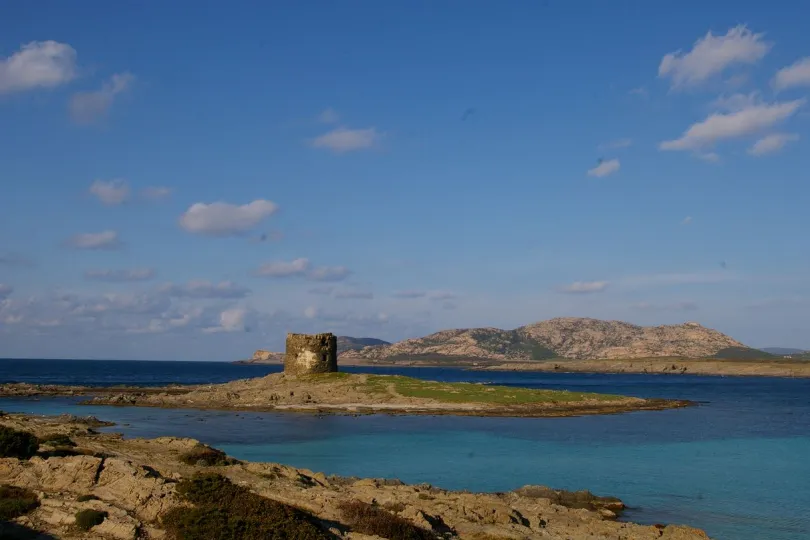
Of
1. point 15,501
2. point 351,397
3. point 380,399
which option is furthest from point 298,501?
point 351,397

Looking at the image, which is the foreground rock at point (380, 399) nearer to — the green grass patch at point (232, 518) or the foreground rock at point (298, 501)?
the foreground rock at point (298, 501)

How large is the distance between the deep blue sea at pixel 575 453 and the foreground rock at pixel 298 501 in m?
3.07

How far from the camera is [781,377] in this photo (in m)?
200

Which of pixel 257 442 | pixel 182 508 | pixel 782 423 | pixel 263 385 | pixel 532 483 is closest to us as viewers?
pixel 182 508

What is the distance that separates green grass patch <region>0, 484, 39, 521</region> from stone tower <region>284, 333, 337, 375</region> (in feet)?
172

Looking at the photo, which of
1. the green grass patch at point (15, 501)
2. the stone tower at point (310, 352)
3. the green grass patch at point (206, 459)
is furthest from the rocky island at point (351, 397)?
the green grass patch at point (15, 501)

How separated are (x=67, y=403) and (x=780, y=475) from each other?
60048mm

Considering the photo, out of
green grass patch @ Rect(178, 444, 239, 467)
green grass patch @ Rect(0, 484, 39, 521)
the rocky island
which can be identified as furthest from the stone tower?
green grass patch @ Rect(0, 484, 39, 521)

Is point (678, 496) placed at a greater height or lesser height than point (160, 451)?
lesser

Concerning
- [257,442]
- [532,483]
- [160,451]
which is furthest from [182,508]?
[257,442]

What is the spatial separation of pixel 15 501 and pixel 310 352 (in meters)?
54.0

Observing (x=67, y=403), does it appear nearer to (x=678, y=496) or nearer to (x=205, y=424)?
(x=205, y=424)

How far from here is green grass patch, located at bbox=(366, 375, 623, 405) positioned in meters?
64.8

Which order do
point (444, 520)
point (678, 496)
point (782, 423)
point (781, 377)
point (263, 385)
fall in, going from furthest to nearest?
point (781, 377)
point (263, 385)
point (782, 423)
point (678, 496)
point (444, 520)
